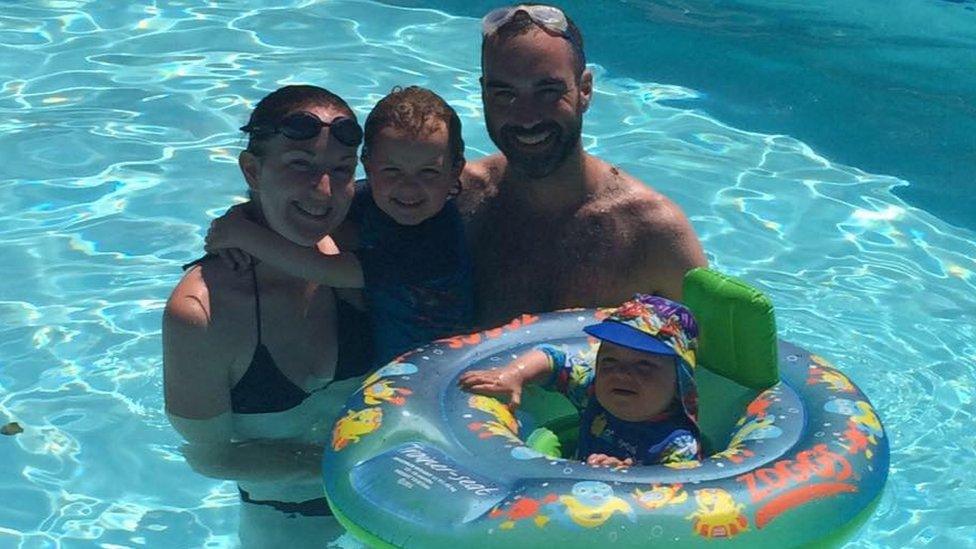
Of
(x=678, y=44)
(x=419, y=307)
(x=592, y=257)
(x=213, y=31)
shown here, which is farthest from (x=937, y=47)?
(x=419, y=307)

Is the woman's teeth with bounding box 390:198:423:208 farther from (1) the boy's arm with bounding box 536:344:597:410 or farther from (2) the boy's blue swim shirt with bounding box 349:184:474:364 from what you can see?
(1) the boy's arm with bounding box 536:344:597:410

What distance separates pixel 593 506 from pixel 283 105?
4.53 feet

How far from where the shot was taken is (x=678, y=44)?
9.58 m

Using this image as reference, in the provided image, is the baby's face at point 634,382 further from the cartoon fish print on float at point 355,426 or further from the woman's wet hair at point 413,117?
the woman's wet hair at point 413,117

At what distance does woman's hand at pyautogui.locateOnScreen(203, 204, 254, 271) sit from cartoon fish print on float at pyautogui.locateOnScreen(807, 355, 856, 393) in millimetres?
1592

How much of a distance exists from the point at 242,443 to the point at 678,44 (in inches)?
241

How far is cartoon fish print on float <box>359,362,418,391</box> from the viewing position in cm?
397

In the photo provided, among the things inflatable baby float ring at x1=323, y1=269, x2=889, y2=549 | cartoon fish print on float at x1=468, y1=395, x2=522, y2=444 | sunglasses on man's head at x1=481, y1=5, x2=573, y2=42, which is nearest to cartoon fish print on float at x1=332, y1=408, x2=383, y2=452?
inflatable baby float ring at x1=323, y1=269, x2=889, y2=549

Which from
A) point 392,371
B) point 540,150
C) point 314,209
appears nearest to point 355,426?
point 392,371

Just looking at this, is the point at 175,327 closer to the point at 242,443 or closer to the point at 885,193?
the point at 242,443

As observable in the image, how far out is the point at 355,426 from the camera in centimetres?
381

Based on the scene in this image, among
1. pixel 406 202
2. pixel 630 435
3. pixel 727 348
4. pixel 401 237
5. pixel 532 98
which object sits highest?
pixel 532 98

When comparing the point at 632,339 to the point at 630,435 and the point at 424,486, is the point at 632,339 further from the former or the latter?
the point at 424,486

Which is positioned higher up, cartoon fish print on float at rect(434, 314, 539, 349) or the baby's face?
the baby's face
